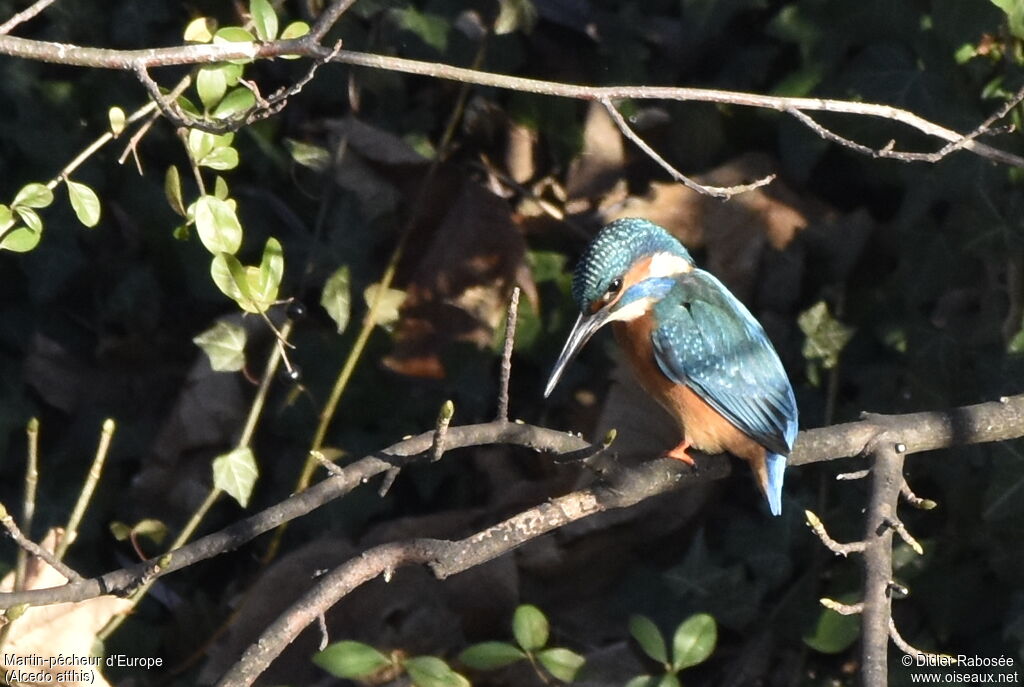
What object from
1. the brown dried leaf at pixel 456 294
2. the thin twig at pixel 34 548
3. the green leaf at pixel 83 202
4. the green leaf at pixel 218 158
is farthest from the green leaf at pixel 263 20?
the brown dried leaf at pixel 456 294

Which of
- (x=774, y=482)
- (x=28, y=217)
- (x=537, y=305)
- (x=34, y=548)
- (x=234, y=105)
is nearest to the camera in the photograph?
(x=34, y=548)

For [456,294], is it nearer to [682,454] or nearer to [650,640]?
[682,454]

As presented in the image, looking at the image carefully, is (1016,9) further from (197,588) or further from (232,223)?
(197,588)

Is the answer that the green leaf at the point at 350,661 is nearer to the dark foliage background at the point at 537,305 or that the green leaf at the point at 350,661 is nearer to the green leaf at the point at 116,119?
the dark foliage background at the point at 537,305

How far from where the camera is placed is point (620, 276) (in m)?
3.17

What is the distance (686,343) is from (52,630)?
174cm

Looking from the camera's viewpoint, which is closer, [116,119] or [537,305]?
[116,119]

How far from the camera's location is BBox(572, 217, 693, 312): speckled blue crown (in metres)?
3.10

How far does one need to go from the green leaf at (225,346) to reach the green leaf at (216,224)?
2.45 feet

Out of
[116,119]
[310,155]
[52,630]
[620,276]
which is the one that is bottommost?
[52,630]

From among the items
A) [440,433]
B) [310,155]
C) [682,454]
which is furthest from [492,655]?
[310,155]

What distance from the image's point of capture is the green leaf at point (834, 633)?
2.92 m

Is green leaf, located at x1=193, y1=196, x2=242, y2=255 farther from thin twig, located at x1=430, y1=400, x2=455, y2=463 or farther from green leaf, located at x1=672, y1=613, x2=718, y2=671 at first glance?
green leaf, located at x1=672, y1=613, x2=718, y2=671

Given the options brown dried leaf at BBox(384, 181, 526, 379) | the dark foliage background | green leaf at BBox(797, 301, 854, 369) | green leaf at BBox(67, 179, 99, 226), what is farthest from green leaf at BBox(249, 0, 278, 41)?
green leaf at BBox(797, 301, 854, 369)
